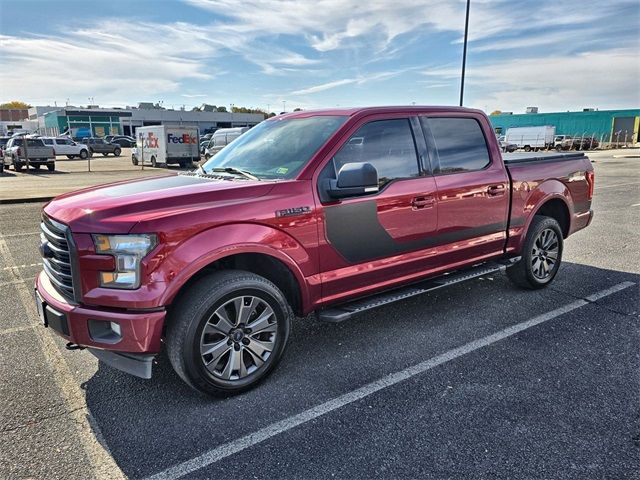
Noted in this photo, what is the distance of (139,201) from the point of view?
9.87ft

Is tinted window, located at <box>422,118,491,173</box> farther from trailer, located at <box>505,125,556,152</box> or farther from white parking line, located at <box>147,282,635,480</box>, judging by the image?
trailer, located at <box>505,125,556,152</box>

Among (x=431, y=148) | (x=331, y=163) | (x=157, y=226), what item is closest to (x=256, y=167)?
(x=331, y=163)

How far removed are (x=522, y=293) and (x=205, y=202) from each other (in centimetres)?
371

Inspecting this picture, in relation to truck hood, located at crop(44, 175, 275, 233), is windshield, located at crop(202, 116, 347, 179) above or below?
above

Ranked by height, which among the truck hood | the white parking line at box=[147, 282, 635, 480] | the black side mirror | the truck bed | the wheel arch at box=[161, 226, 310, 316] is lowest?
the white parking line at box=[147, 282, 635, 480]

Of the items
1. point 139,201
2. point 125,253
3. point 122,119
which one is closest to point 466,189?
point 139,201

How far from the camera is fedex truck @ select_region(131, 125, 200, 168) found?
2877 centimetres

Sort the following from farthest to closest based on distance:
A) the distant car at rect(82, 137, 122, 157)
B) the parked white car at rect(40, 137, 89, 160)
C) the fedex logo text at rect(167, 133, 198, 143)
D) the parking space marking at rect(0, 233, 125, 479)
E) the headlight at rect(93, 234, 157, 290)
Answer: the distant car at rect(82, 137, 122, 157) < the parked white car at rect(40, 137, 89, 160) < the fedex logo text at rect(167, 133, 198, 143) < the headlight at rect(93, 234, 157, 290) < the parking space marking at rect(0, 233, 125, 479)

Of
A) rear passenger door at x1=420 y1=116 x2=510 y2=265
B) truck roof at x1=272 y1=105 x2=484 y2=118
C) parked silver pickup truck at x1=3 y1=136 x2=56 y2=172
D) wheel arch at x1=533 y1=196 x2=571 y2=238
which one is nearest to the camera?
truck roof at x1=272 y1=105 x2=484 y2=118

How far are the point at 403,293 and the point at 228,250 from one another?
1.64m

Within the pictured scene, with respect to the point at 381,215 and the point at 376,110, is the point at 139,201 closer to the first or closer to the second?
the point at 381,215

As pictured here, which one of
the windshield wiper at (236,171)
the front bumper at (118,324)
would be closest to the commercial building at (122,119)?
the windshield wiper at (236,171)

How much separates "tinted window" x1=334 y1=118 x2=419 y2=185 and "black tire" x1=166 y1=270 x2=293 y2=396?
1.14 metres

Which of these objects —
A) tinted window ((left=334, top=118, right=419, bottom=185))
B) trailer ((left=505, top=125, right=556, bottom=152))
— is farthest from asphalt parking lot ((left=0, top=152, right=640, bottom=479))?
trailer ((left=505, top=125, right=556, bottom=152))
